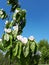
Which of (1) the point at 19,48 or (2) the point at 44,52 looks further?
(2) the point at 44,52

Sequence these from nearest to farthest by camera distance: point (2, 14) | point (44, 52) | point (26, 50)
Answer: point (26, 50) → point (2, 14) → point (44, 52)

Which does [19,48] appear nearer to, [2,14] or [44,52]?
[2,14]

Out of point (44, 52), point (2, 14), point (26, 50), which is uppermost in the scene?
point (44, 52)

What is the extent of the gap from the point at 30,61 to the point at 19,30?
64cm

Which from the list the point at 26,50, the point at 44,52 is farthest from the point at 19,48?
the point at 44,52

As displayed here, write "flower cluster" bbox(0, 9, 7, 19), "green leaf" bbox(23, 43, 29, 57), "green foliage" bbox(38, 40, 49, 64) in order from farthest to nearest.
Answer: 1. "green foliage" bbox(38, 40, 49, 64)
2. "flower cluster" bbox(0, 9, 7, 19)
3. "green leaf" bbox(23, 43, 29, 57)

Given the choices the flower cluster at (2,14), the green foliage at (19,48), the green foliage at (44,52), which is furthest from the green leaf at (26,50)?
the green foliage at (44,52)

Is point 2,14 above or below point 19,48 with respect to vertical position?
above

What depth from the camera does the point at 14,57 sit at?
3295 mm

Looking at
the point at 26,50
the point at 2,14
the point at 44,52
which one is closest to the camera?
the point at 26,50

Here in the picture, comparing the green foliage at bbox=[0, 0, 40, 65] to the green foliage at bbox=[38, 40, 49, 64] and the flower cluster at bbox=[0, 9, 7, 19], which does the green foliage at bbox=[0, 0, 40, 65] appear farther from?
the green foliage at bbox=[38, 40, 49, 64]

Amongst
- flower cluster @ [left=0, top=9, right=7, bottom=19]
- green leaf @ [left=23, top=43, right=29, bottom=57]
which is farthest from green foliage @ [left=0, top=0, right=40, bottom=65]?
flower cluster @ [left=0, top=9, right=7, bottom=19]

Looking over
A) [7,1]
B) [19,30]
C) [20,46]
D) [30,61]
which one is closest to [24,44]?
[20,46]

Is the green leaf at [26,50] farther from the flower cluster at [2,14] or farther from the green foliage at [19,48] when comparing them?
the flower cluster at [2,14]
